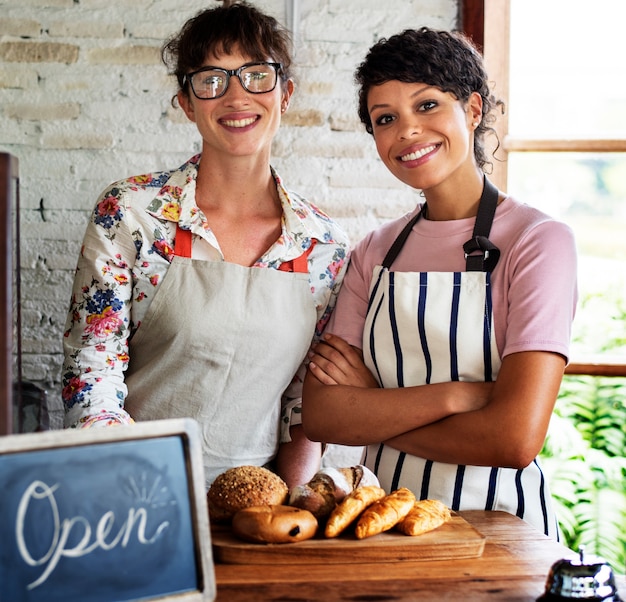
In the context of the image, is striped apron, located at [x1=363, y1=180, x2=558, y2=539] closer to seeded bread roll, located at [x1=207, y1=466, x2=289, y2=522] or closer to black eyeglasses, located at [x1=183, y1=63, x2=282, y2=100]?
seeded bread roll, located at [x1=207, y1=466, x2=289, y2=522]

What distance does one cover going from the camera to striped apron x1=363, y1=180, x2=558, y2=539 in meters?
1.70

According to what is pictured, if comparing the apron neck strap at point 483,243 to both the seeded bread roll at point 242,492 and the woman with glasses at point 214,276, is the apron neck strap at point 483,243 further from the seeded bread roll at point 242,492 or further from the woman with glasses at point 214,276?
the seeded bread roll at point 242,492

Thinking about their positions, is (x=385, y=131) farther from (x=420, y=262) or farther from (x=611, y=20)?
(x=611, y=20)

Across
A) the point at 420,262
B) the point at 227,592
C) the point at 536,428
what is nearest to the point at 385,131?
the point at 420,262

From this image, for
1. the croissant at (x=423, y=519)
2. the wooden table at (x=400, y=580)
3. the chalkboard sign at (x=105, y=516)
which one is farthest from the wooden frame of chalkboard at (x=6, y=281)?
A: the croissant at (x=423, y=519)

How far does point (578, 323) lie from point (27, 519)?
7.51 ft

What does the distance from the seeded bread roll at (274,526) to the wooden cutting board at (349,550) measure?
0.03 feet

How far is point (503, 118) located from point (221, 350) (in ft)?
4.46

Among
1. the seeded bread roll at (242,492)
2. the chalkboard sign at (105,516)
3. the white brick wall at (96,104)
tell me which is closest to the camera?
the chalkboard sign at (105,516)

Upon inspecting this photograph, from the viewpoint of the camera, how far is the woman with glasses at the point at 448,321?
1.62 meters

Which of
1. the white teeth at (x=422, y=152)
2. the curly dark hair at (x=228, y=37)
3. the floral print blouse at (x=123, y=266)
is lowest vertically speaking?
the floral print blouse at (x=123, y=266)

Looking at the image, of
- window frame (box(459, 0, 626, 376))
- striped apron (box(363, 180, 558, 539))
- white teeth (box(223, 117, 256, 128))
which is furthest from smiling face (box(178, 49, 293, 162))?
window frame (box(459, 0, 626, 376))

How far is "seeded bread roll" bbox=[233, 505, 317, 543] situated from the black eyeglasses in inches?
44.2

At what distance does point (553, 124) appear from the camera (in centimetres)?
278
